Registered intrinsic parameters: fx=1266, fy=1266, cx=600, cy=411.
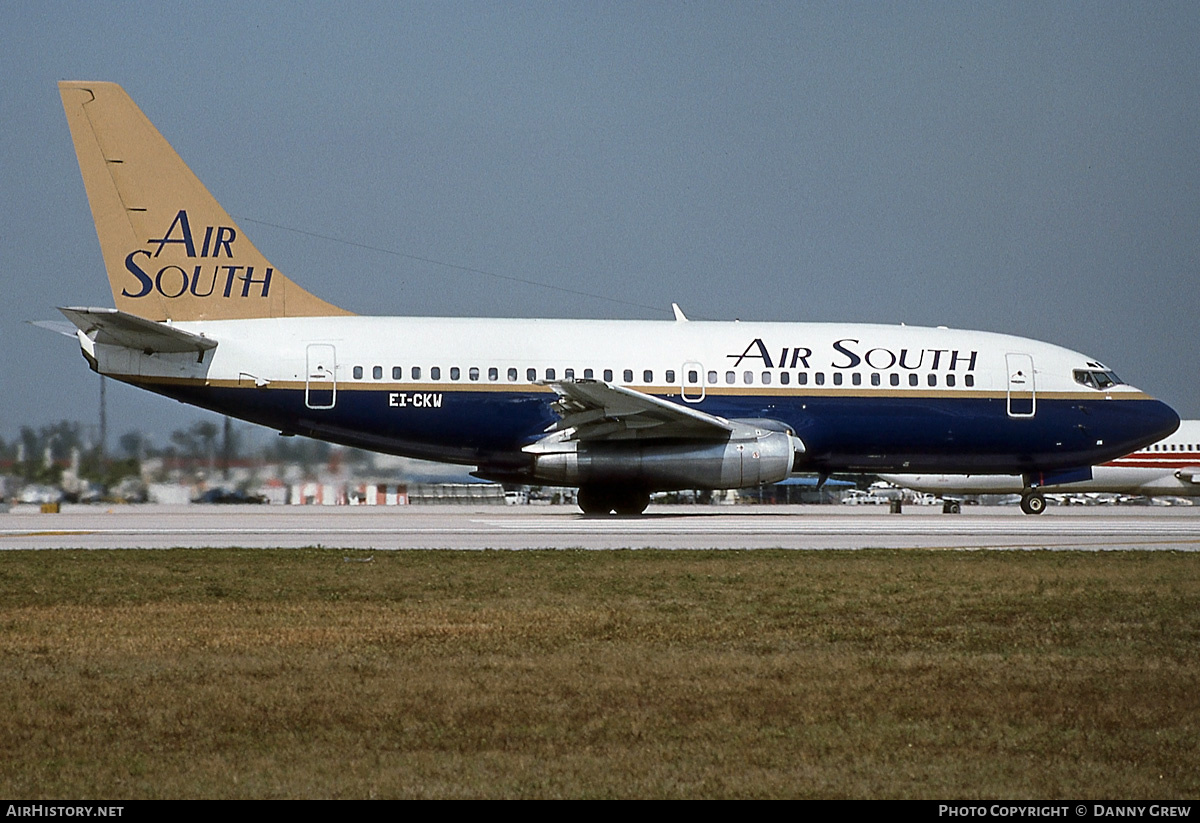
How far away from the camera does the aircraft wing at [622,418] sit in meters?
23.5

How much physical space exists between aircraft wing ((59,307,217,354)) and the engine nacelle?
6.98 m

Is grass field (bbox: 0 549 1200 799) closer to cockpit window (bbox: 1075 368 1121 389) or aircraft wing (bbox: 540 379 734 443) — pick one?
aircraft wing (bbox: 540 379 734 443)

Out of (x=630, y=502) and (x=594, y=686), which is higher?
(x=630, y=502)

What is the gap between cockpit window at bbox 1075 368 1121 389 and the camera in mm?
28156

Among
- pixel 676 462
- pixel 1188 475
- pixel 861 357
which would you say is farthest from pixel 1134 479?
pixel 676 462

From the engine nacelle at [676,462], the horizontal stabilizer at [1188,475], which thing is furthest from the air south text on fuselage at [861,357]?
the horizontal stabilizer at [1188,475]

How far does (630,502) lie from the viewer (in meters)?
27.4

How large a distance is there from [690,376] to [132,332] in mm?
10839

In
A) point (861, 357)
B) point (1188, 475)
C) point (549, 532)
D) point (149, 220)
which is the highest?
point (149, 220)

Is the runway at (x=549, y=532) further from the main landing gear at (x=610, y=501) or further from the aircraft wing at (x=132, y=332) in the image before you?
the aircraft wing at (x=132, y=332)

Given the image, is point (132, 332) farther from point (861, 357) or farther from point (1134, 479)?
point (1134, 479)

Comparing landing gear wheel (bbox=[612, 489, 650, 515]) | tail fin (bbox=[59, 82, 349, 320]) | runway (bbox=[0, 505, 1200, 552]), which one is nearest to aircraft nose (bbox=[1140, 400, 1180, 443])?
runway (bbox=[0, 505, 1200, 552])

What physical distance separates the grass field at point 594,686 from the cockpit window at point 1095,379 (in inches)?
604

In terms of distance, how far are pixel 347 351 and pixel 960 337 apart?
43.7 feet
